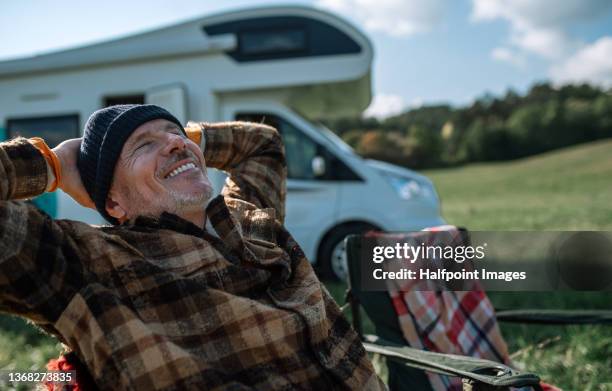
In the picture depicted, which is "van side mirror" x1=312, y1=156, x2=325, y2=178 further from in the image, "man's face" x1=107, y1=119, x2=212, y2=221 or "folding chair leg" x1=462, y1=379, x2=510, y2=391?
"folding chair leg" x1=462, y1=379, x2=510, y2=391

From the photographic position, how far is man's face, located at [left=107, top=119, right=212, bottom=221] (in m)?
1.68

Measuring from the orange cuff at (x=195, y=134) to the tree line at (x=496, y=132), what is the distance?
3831 centimetres

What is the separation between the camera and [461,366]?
1.74m

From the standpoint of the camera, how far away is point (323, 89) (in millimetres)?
6137

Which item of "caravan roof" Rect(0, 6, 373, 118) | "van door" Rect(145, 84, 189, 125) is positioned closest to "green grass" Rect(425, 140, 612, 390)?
"caravan roof" Rect(0, 6, 373, 118)

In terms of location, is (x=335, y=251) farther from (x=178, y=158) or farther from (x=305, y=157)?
(x=178, y=158)

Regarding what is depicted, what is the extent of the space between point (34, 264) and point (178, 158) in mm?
588

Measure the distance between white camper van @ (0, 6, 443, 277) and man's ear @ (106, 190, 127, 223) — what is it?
12.9ft

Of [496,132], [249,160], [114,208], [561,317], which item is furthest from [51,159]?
[496,132]

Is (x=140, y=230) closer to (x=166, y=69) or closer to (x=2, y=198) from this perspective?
(x=2, y=198)

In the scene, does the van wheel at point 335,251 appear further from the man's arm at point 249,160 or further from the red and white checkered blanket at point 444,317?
the man's arm at point 249,160

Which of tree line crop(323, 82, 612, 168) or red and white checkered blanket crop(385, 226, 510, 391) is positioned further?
tree line crop(323, 82, 612, 168)

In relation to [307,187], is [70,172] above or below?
above

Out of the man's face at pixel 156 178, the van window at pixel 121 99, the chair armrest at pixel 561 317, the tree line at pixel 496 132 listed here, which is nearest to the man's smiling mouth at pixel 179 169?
the man's face at pixel 156 178
